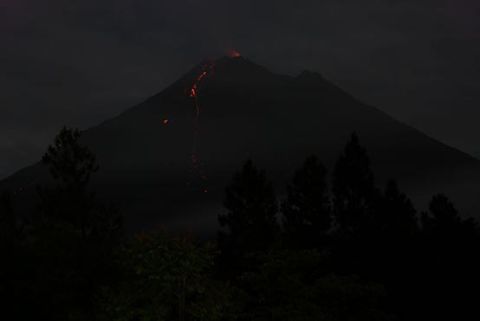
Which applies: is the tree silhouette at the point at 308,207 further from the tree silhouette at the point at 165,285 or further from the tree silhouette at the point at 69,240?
the tree silhouette at the point at 165,285

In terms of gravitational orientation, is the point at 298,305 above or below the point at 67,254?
below

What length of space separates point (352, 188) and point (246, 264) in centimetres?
1931

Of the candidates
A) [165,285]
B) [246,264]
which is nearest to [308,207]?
[246,264]

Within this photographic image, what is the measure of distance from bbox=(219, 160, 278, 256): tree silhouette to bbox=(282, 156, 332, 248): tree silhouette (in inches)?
54.4

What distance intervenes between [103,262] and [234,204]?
20298mm

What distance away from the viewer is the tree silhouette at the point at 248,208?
51.0 meters

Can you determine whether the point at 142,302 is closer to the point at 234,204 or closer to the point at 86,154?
the point at 86,154

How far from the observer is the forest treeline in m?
27.3

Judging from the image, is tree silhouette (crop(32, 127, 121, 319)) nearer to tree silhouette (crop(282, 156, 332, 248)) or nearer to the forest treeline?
the forest treeline

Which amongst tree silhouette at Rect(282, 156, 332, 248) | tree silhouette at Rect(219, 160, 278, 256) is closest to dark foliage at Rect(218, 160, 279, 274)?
tree silhouette at Rect(219, 160, 278, 256)

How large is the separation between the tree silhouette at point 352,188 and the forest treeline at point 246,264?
0.42 m

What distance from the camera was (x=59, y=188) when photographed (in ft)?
147

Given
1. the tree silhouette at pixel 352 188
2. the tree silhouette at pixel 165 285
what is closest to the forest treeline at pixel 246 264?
the tree silhouette at pixel 165 285

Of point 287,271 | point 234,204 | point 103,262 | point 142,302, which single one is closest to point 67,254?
point 103,262
